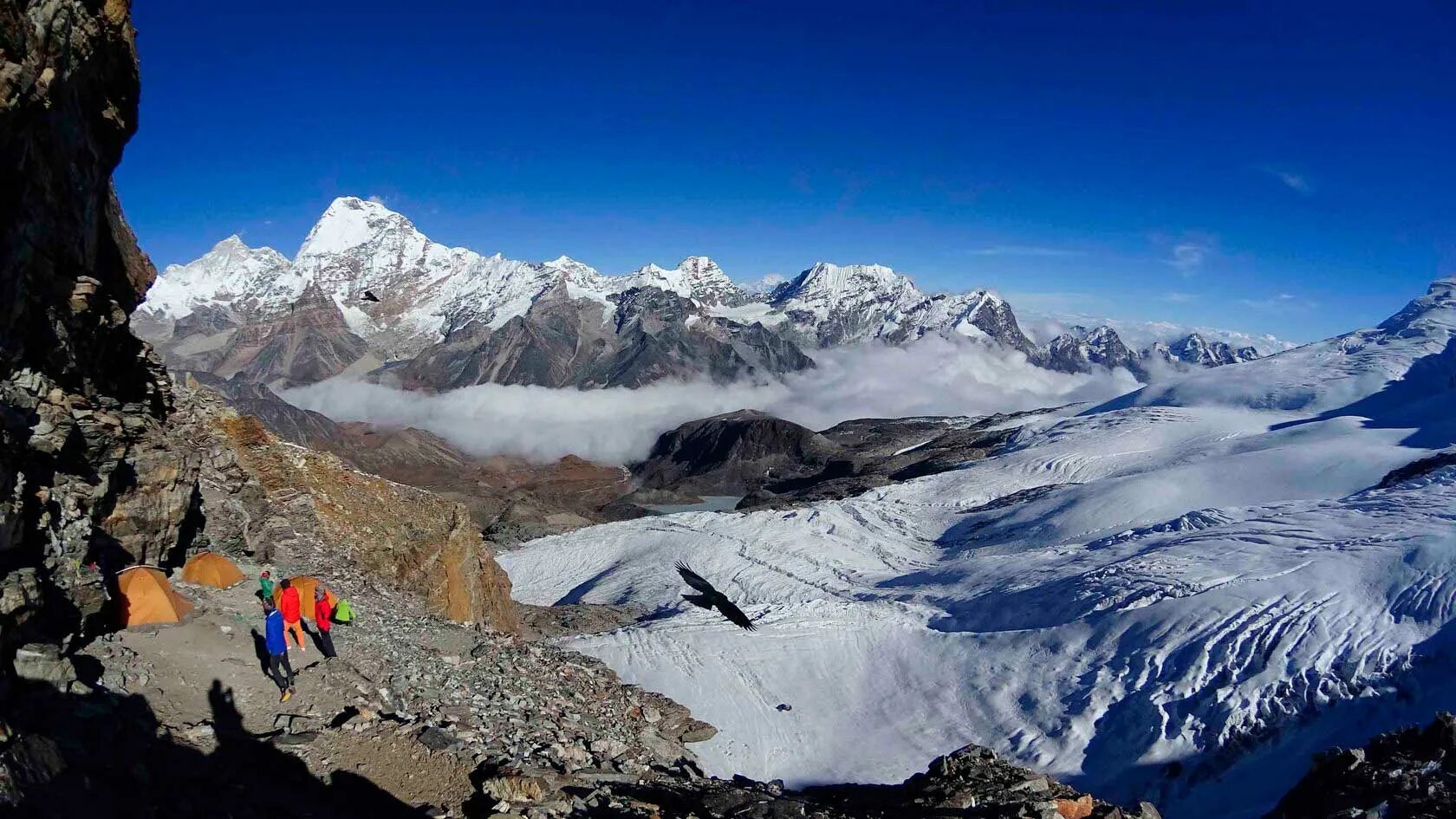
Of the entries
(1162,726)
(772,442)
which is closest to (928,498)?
(1162,726)

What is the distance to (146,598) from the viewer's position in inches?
508

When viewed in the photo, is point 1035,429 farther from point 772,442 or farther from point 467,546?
point 467,546

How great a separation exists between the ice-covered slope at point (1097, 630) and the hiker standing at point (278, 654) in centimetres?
1493

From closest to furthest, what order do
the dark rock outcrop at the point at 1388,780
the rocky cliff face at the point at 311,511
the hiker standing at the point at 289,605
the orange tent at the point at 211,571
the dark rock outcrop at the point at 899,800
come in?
1. the dark rock outcrop at the point at 899,800
2. the dark rock outcrop at the point at 1388,780
3. the hiker standing at the point at 289,605
4. the orange tent at the point at 211,571
5. the rocky cliff face at the point at 311,511

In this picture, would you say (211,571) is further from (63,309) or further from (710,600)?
(710,600)

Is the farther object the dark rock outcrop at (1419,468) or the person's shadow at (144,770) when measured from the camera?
the dark rock outcrop at (1419,468)

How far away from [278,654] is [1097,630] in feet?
110

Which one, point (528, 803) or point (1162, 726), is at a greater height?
point (528, 803)

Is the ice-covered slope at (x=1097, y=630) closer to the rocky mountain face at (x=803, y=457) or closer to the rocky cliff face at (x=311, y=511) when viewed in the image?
the rocky cliff face at (x=311, y=511)

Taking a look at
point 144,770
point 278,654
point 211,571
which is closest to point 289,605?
point 278,654

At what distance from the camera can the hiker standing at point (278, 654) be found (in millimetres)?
11906

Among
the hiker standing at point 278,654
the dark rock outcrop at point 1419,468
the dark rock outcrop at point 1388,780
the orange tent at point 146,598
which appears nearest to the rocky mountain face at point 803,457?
the dark rock outcrop at point 1419,468

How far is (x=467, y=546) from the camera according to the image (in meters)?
30.2

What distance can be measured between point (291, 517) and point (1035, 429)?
114226 mm
